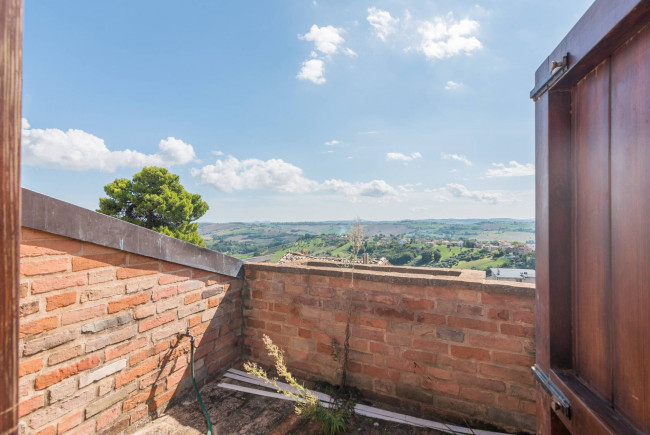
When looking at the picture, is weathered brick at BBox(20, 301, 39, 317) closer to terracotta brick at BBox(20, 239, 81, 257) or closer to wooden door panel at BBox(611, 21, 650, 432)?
terracotta brick at BBox(20, 239, 81, 257)

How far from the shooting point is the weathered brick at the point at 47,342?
153 centimetres

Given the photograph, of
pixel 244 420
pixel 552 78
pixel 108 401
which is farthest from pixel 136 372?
pixel 552 78

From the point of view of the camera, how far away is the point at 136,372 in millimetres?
2080

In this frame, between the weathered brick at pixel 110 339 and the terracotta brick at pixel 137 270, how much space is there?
1.15 feet

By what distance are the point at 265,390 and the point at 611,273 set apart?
99.7 inches

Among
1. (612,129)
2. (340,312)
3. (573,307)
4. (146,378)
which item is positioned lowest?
(146,378)

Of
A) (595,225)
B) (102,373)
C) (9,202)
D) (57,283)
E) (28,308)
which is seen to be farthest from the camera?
(102,373)

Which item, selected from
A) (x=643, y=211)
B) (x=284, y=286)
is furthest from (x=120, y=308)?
(x=643, y=211)

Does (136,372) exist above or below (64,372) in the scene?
Result: below

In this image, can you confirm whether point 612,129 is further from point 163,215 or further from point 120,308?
point 163,215

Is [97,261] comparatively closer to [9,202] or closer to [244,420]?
[244,420]

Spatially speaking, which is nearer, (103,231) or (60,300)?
(60,300)

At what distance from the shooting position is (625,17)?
75 cm

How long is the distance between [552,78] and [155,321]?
2.62m
